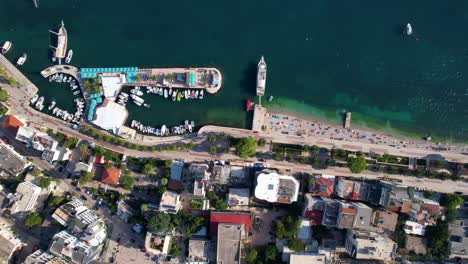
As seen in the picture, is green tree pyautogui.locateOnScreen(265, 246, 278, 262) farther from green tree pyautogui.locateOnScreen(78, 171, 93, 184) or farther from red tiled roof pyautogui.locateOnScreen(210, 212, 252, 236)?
green tree pyautogui.locateOnScreen(78, 171, 93, 184)

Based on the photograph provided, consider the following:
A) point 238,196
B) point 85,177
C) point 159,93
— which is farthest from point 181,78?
point 85,177

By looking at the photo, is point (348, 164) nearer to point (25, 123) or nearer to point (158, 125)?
point (158, 125)

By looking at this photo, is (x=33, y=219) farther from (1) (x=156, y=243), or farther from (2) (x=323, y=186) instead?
(2) (x=323, y=186)

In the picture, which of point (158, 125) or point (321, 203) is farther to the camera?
point (158, 125)

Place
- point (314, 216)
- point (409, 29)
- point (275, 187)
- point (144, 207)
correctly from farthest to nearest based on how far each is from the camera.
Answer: point (409, 29)
point (144, 207)
point (314, 216)
point (275, 187)

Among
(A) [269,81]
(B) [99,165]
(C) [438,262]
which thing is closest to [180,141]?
(B) [99,165]
